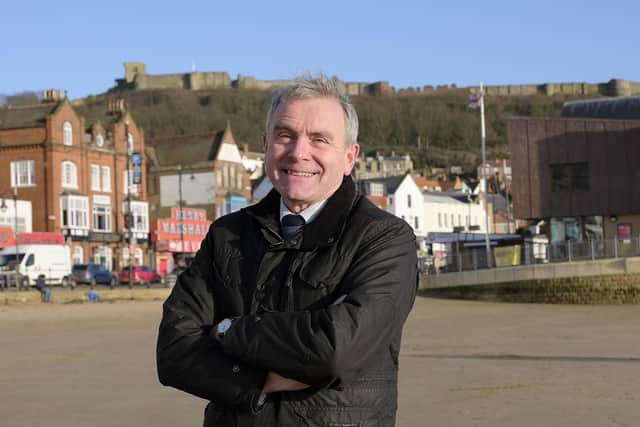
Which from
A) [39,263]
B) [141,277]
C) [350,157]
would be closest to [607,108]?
[141,277]

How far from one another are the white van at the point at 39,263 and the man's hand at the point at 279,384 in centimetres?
4212

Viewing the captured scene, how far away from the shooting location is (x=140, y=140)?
6606 cm

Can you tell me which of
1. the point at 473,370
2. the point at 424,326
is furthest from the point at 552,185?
the point at 473,370

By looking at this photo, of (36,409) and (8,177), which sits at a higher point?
(8,177)

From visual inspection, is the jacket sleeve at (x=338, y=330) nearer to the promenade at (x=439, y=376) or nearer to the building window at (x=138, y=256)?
the promenade at (x=439, y=376)

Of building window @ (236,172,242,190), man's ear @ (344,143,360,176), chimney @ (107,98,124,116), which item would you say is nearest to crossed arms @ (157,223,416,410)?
man's ear @ (344,143,360,176)

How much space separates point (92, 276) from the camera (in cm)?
4697

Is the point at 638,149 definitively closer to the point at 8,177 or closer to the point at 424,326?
the point at 424,326

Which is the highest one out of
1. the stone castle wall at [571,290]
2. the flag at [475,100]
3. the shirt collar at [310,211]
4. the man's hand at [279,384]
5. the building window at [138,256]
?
the flag at [475,100]

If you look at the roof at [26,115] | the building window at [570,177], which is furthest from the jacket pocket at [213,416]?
the roof at [26,115]

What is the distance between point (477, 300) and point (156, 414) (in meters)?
30.8

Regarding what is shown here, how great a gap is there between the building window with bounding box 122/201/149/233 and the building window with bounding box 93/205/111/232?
1.76 meters

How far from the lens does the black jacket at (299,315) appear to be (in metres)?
3.01

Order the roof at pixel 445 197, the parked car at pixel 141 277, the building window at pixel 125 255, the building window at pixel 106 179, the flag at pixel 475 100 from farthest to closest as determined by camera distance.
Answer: the roof at pixel 445 197 < the building window at pixel 106 179 < the building window at pixel 125 255 < the flag at pixel 475 100 < the parked car at pixel 141 277
